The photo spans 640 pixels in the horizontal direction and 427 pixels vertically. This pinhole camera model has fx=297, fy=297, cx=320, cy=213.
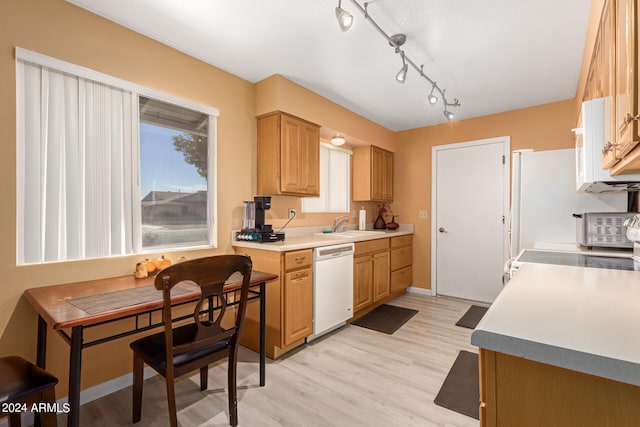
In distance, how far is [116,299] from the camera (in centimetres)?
157

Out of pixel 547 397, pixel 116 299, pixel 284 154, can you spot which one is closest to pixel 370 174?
pixel 284 154

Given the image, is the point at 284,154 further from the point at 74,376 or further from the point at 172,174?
the point at 74,376

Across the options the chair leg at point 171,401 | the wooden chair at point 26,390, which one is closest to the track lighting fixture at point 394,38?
the chair leg at point 171,401

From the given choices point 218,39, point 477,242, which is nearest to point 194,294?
point 218,39

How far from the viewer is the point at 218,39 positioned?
2.25m

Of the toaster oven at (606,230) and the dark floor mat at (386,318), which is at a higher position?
the toaster oven at (606,230)

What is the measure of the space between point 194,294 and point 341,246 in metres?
1.61

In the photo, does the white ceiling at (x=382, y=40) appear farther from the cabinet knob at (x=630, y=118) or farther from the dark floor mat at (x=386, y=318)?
the dark floor mat at (x=386, y=318)

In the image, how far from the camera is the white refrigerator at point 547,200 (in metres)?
2.54

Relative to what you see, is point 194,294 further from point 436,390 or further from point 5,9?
point 5,9

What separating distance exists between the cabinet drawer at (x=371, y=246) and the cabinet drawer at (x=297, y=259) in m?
0.76

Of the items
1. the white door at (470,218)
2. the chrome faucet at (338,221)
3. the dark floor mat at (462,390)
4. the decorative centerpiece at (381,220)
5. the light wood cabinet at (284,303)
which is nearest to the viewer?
the dark floor mat at (462,390)

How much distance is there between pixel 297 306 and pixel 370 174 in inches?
91.8

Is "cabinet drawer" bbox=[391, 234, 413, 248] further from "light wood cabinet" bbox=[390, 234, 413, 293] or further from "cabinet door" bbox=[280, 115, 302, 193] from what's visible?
"cabinet door" bbox=[280, 115, 302, 193]
